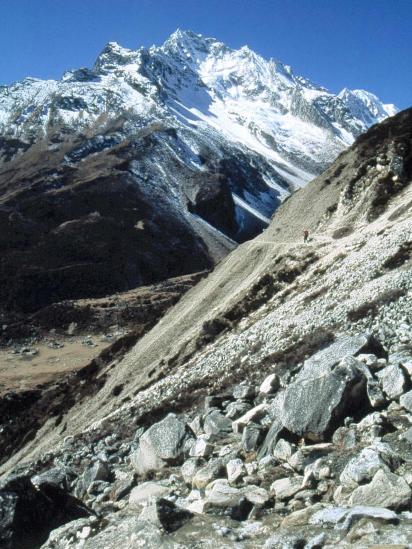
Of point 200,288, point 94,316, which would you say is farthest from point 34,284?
point 200,288

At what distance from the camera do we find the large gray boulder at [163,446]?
17.4 m

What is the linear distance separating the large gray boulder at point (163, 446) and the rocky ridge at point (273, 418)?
50 mm

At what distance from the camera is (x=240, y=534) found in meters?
11.3

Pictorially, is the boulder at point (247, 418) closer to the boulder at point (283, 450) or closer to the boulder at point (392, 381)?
the boulder at point (283, 450)

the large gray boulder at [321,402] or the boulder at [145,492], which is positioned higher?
the boulder at [145,492]

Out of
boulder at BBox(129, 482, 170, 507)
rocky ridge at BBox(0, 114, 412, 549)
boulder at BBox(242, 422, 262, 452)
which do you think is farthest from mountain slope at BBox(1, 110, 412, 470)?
boulder at BBox(129, 482, 170, 507)

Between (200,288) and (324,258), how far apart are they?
52.2 feet

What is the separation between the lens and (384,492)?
10.7 m

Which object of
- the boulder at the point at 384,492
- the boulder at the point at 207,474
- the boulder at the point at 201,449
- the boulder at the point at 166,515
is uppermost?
the boulder at the point at 166,515

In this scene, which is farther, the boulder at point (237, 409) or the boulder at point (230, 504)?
the boulder at point (237, 409)

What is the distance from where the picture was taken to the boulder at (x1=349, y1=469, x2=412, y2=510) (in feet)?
34.1

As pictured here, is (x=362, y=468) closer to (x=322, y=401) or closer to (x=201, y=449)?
(x=322, y=401)

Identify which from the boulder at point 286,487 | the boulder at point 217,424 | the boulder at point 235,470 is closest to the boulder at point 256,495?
the boulder at point 286,487

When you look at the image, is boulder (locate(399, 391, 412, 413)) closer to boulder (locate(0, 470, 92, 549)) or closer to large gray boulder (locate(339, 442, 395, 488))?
large gray boulder (locate(339, 442, 395, 488))
